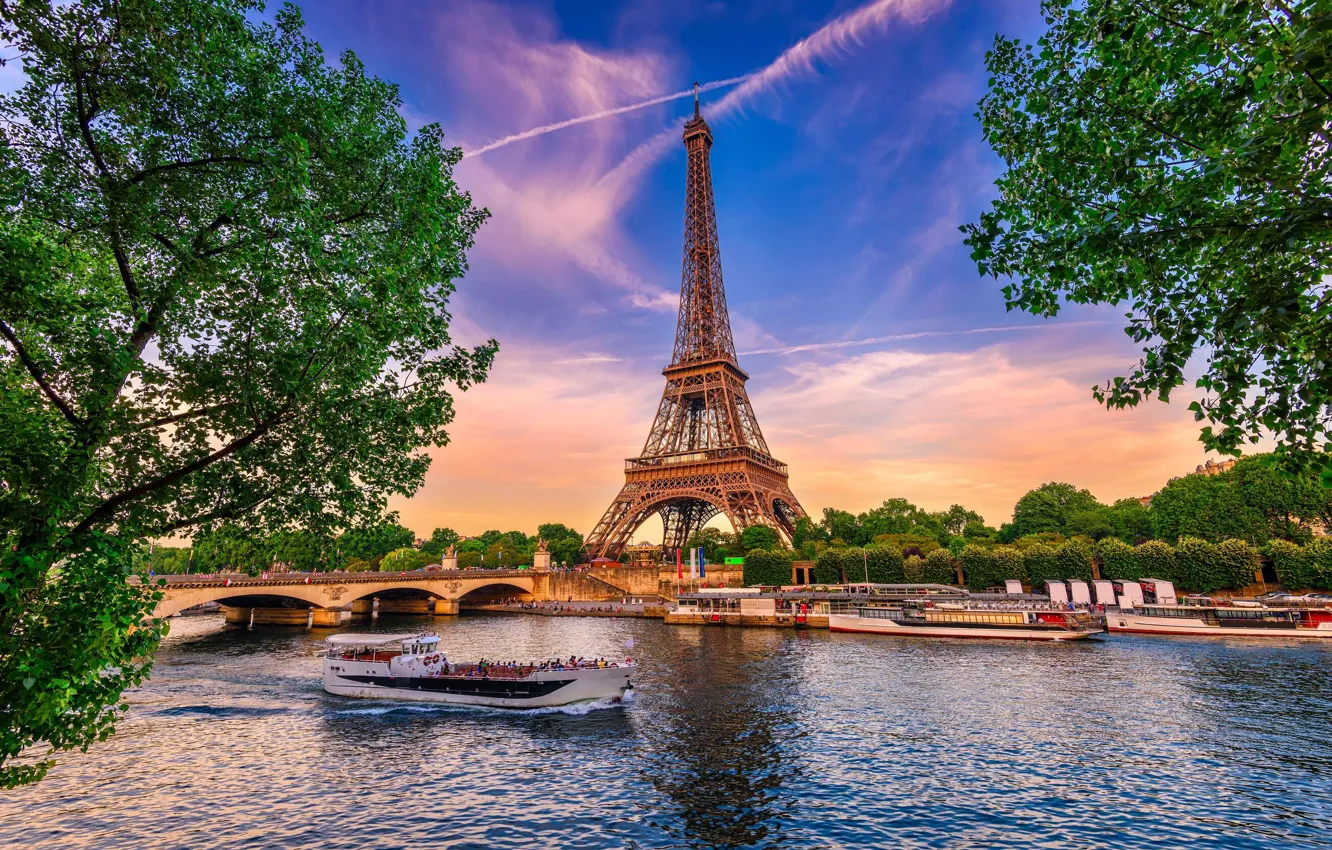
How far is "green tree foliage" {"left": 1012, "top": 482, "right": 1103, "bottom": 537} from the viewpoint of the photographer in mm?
100812

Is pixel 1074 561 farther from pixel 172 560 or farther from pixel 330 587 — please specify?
pixel 172 560

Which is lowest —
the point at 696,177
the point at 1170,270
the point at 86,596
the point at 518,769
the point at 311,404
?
the point at 518,769

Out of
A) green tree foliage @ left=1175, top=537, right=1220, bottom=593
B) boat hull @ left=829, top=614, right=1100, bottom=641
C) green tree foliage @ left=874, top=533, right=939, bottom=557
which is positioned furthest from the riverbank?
green tree foliage @ left=1175, top=537, right=1220, bottom=593

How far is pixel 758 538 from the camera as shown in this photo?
3607 inches

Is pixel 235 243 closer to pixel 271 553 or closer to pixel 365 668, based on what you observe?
pixel 271 553

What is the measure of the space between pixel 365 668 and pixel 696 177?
335 ft

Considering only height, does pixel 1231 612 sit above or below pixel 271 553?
below

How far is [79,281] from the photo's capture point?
35.6ft

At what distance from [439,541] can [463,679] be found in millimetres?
156422

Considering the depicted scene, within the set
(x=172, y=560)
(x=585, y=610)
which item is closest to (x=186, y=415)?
(x=585, y=610)

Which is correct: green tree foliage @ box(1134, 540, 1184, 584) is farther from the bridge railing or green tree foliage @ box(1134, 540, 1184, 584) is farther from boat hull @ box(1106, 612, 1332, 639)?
the bridge railing

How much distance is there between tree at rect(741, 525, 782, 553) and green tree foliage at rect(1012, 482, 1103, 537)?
4028 centimetres

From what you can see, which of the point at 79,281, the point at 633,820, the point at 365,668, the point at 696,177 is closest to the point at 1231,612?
the point at 633,820

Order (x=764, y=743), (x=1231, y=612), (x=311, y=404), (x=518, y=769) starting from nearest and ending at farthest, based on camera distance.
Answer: (x=311, y=404) < (x=518, y=769) < (x=764, y=743) < (x=1231, y=612)
